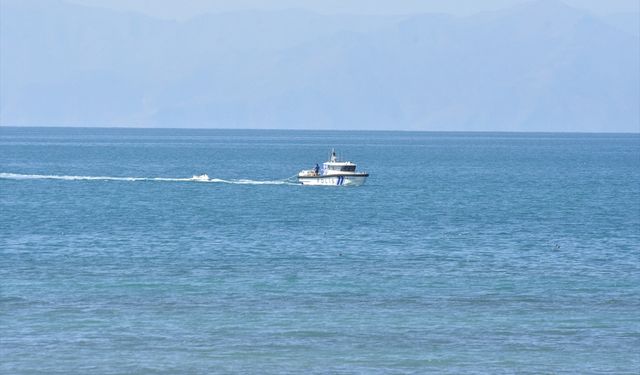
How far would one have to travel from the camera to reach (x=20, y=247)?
52688 mm

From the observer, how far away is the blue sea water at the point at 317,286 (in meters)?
31.5

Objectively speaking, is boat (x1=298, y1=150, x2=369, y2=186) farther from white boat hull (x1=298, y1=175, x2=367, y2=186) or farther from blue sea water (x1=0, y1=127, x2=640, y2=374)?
blue sea water (x1=0, y1=127, x2=640, y2=374)

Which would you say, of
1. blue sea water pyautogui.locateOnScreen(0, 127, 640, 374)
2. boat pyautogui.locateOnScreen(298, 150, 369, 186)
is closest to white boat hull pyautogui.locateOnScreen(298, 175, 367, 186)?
boat pyautogui.locateOnScreen(298, 150, 369, 186)

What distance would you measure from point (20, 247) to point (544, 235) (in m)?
24.7

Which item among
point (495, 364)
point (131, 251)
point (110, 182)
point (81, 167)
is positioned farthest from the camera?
point (81, 167)

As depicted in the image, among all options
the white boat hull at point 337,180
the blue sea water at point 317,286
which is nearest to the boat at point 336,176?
the white boat hull at point 337,180

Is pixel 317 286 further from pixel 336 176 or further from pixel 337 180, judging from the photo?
pixel 337 180

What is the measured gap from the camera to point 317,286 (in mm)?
41531

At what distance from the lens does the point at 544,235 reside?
60250 millimetres

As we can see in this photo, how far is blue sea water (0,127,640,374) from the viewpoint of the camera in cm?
3148

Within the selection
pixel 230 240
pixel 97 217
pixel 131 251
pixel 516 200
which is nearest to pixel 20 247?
pixel 131 251

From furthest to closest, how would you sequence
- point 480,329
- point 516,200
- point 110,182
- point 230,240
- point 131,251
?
point 110,182 < point 516,200 < point 230,240 < point 131,251 < point 480,329

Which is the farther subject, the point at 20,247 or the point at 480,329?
the point at 20,247

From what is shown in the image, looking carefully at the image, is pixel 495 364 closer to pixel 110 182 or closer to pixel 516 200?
pixel 516 200
